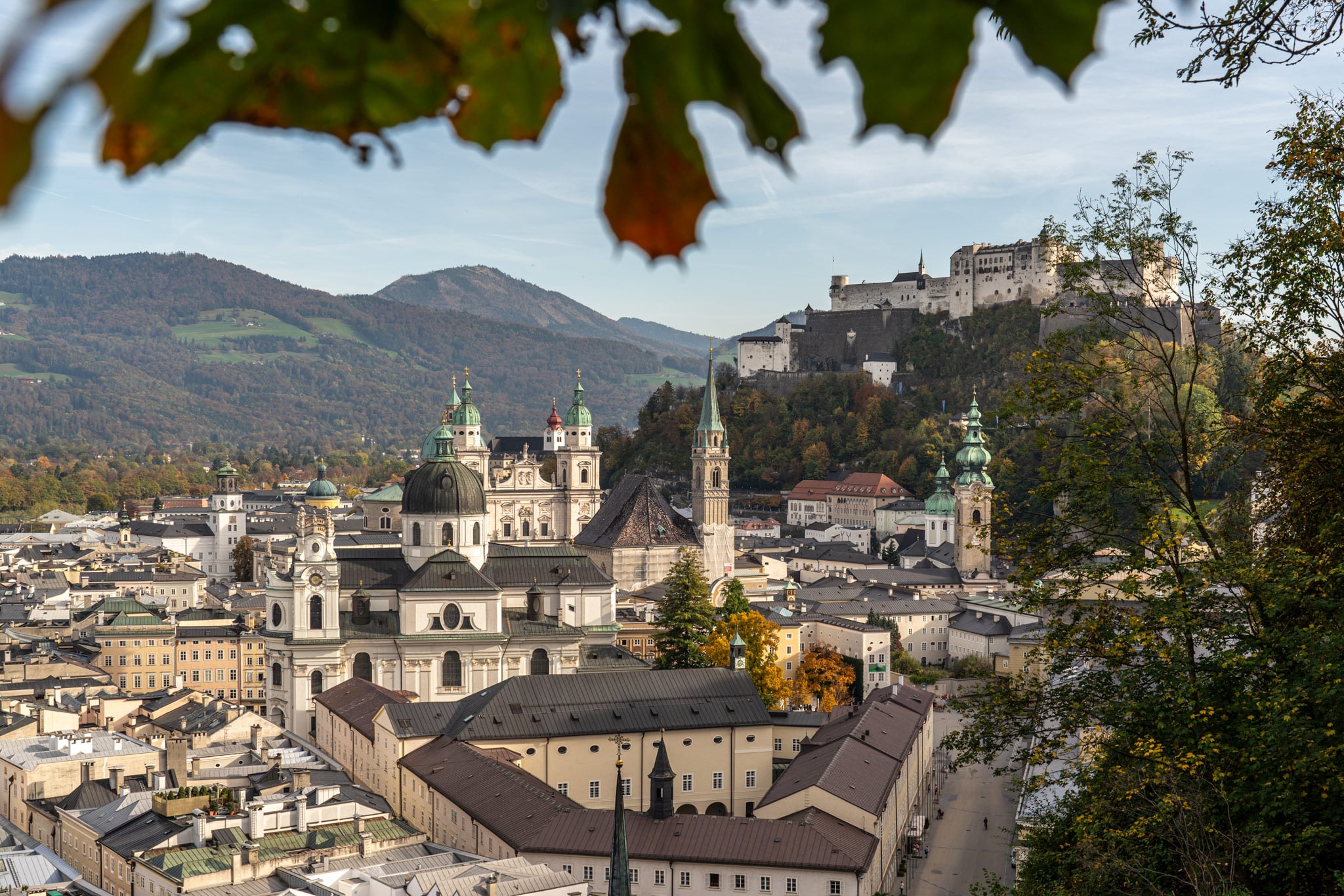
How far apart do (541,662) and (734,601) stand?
36.0ft

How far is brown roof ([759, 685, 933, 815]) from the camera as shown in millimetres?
31672

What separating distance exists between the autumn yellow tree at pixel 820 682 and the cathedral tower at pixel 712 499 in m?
13.5

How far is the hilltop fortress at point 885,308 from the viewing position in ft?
353

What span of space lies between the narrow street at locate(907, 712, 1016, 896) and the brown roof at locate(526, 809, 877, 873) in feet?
11.6

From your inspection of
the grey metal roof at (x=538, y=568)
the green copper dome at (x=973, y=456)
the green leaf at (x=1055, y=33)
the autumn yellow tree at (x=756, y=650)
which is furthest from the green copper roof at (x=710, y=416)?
the green leaf at (x=1055, y=33)

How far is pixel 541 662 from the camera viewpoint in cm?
4672

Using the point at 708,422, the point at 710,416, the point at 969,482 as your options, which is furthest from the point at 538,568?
the point at 969,482

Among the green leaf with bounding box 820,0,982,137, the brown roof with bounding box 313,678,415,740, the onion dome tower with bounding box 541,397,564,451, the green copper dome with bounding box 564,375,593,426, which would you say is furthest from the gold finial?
the onion dome tower with bounding box 541,397,564,451

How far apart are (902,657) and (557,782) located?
1200 inches

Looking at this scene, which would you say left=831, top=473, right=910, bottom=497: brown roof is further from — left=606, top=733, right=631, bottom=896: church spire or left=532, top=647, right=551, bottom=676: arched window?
left=606, top=733, right=631, bottom=896: church spire

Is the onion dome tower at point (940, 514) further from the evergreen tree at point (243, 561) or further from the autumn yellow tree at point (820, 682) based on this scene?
the evergreen tree at point (243, 561)

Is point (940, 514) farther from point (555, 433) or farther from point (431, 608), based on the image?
point (431, 608)

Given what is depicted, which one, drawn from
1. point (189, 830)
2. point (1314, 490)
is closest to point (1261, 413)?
point (1314, 490)

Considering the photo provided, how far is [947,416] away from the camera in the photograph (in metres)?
103
